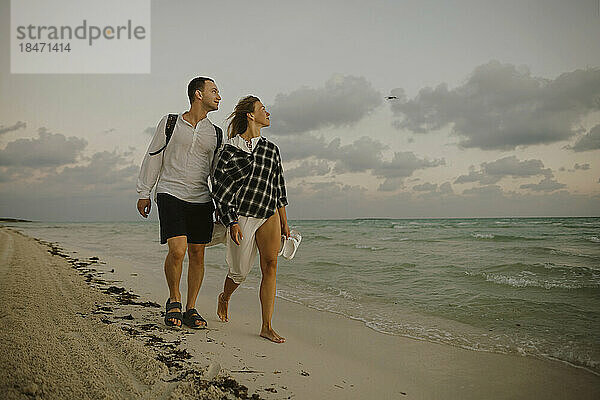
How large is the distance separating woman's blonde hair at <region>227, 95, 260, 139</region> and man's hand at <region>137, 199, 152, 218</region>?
87 centimetres

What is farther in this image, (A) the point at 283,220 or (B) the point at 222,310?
(B) the point at 222,310

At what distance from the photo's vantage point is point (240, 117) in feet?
11.9

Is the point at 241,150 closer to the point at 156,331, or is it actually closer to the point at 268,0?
the point at 156,331

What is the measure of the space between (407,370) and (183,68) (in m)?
9.61

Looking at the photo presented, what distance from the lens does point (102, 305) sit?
4473 mm

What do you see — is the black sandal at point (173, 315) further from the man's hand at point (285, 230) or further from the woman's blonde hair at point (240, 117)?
the woman's blonde hair at point (240, 117)

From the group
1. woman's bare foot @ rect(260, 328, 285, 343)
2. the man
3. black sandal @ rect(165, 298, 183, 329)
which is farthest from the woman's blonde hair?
woman's bare foot @ rect(260, 328, 285, 343)

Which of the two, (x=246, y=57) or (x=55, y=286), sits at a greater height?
(x=246, y=57)

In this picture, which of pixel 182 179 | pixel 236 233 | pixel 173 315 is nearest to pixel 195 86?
pixel 182 179

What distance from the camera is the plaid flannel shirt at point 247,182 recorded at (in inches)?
140

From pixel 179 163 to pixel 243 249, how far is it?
85 centimetres

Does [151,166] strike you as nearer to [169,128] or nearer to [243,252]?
[169,128]

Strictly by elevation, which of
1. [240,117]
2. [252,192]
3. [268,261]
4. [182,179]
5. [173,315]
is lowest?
[173,315]

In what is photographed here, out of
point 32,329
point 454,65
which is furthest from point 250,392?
point 454,65
